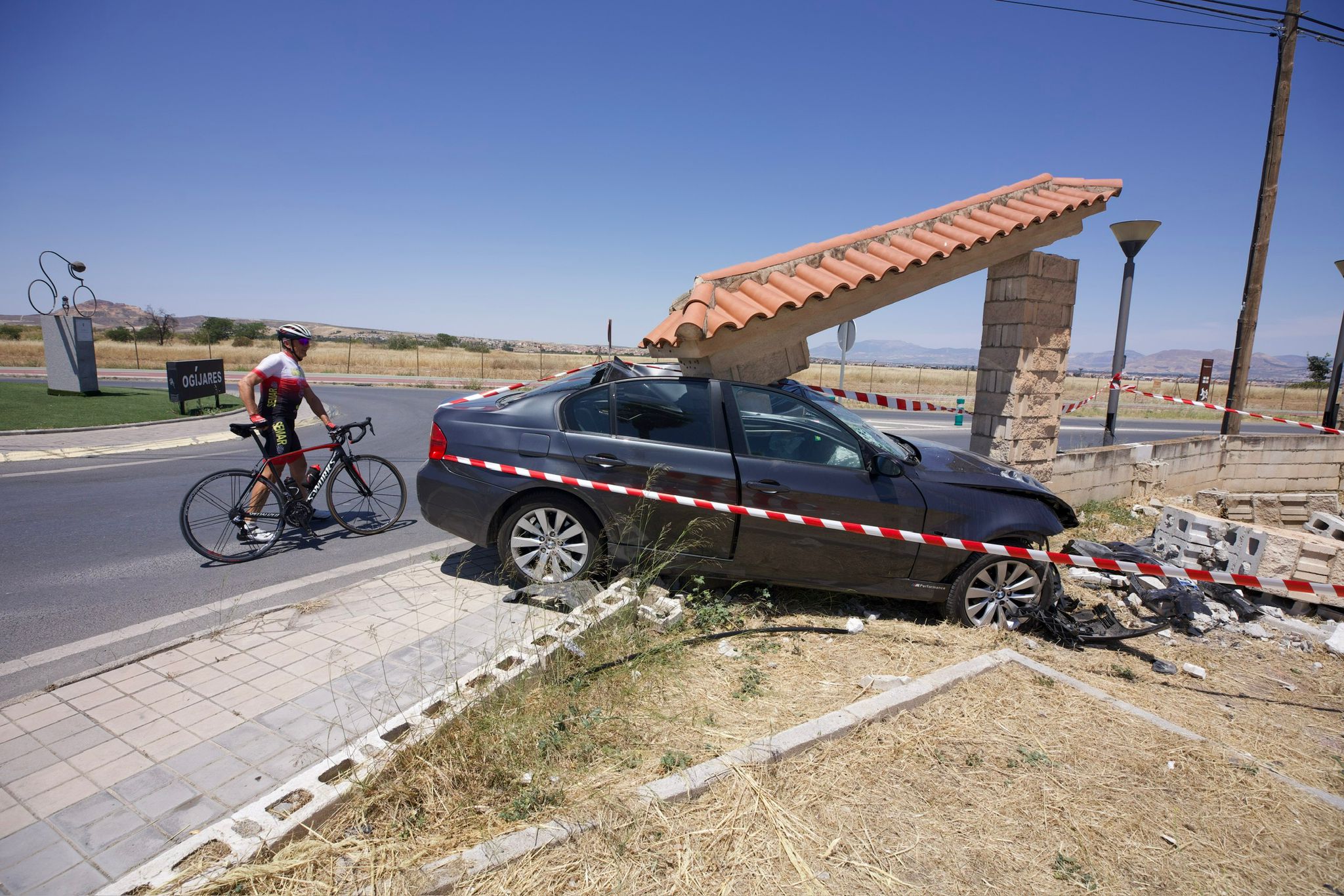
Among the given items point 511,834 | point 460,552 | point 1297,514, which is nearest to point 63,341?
point 460,552

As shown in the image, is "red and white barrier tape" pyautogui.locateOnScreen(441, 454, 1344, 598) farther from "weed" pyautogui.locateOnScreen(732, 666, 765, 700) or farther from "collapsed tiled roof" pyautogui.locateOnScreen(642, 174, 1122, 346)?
"collapsed tiled roof" pyautogui.locateOnScreen(642, 174, 1122, 346)

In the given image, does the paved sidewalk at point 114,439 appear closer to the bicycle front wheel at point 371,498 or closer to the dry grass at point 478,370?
the bicycle front wheel at point 371,498

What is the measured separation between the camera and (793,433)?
14.9 ft

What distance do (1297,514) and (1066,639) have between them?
7131mm

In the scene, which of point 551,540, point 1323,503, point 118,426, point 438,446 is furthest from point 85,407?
point 1323,503

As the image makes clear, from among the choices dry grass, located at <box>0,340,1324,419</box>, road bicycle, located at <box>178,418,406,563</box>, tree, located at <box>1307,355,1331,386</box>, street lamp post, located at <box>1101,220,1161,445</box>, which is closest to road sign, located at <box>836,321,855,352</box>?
street lamp post, located at <box>1101,220,1161,445</box>

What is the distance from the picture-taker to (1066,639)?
450 cm

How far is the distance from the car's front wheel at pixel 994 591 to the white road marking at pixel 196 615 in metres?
4.36

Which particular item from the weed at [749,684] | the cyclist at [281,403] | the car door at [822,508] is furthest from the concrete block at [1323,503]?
the cyclist at [281,403]

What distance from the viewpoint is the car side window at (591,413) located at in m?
4.70

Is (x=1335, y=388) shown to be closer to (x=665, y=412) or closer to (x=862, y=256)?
(x=862, y=256)

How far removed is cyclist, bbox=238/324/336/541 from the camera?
18.2 feet

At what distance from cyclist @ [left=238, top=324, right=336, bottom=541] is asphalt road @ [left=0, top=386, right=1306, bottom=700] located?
522 millimetres

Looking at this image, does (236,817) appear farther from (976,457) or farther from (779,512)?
(976,457)
